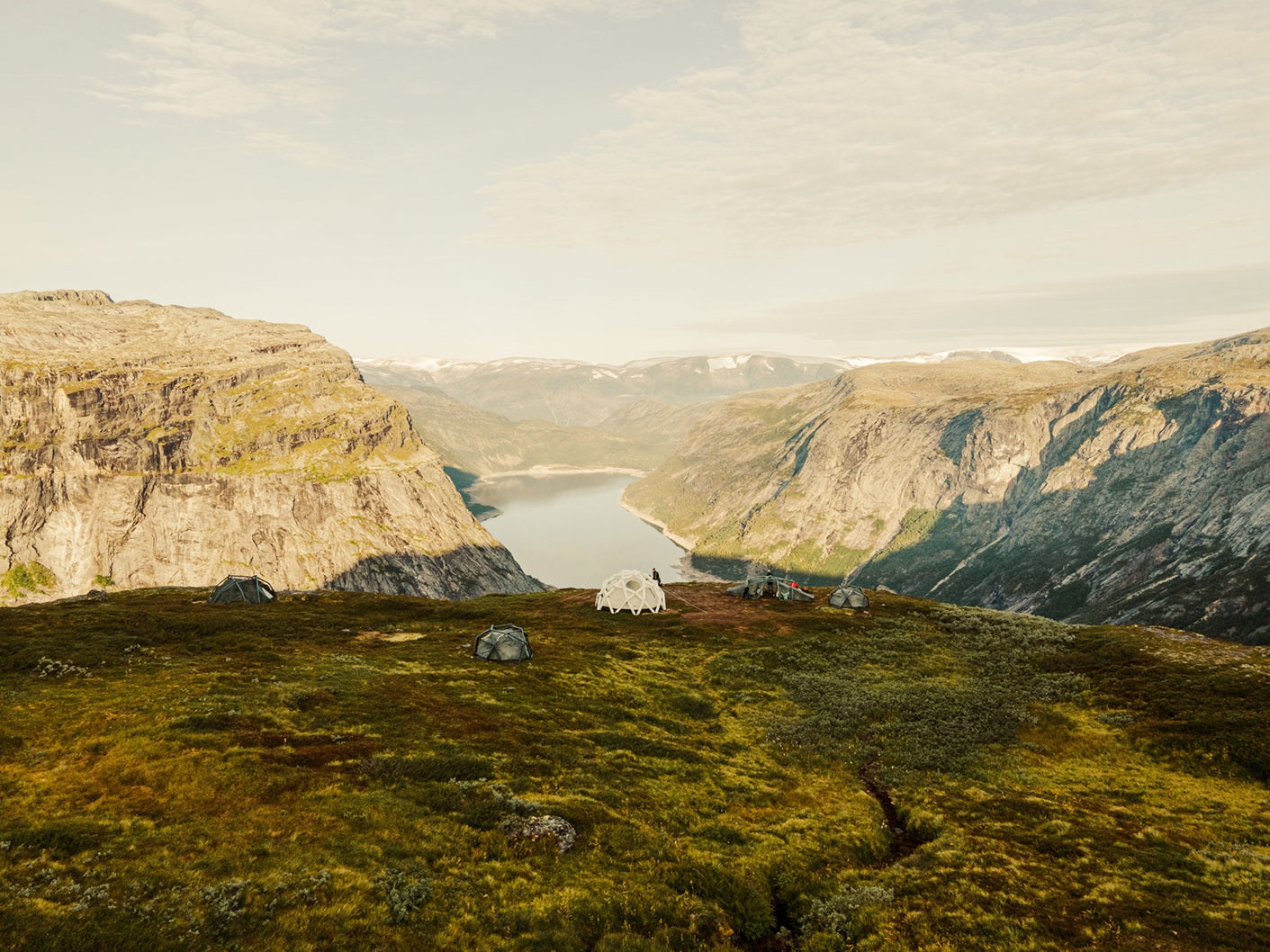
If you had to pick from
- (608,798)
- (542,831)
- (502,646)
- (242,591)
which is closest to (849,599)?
(502,646)

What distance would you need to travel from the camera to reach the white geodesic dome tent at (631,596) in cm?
7519

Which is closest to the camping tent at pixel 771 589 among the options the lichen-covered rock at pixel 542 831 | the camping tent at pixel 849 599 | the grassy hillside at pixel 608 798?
the camping tent at pixel 849 599

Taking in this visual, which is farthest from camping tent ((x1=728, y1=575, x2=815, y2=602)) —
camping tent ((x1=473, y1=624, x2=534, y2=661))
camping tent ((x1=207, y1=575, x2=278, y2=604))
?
camping tent ((x1=207, y1=575, x2=278, y2=604))

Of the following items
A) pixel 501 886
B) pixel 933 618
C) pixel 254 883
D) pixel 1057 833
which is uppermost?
pixel 254 883

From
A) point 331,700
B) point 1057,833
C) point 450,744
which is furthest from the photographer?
point 331,700

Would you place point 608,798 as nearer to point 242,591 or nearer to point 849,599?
point 849,599

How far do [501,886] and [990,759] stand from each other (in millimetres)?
30514

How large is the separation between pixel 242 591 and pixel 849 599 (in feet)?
245

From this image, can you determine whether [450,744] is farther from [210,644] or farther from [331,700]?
[210,644]

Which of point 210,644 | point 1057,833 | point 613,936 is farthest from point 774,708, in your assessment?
point 210,644

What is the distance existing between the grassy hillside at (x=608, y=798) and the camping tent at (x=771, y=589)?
29.3 m

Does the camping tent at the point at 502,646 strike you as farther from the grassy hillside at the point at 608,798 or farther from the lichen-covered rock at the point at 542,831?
the lichen-covered rock at the point at 542,831

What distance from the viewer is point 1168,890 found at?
71.7 feet

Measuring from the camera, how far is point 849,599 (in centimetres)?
7875
